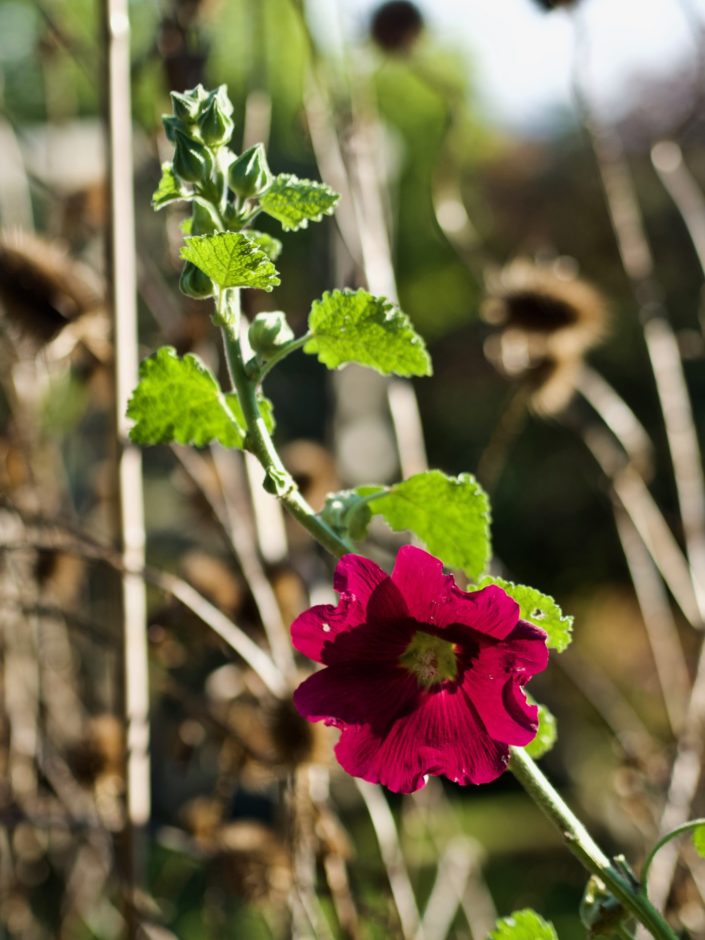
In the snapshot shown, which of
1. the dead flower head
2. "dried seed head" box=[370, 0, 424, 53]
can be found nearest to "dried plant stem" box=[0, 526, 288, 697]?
the dead flower head

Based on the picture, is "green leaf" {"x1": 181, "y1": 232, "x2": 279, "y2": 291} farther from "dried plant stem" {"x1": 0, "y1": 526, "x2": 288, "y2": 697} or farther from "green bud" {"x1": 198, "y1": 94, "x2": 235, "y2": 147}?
"dried plant stem" {"x1": 0, "y1": 526, "x2": 288, "y2": 697}

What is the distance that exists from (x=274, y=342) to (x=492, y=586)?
11 cm

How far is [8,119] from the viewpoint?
1.17m

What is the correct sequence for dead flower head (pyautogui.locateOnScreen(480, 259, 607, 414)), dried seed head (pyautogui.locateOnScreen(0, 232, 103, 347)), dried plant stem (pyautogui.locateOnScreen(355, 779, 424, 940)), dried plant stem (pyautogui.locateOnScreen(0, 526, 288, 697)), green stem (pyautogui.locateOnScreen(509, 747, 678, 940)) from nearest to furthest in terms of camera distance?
green stem (pyautogui.locateOnScreen(509, 747, 678, 940)) < dried plant stem (pyautogui.locateOnScreen(0, 526, 288, 697)) < dried plant stem (pyautogui.locateOnScreen(355, 779, 424, 940)) < dried seed head (pyautogui.locateOnScreen(0, 232, 103, 347)) < dead flower head (pyautogui.locateOnScreen(480, 259, 607, 414))

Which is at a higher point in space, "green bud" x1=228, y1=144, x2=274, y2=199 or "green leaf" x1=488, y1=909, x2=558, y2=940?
"green bud" x1=228, y1=144, x2=274, y2=199

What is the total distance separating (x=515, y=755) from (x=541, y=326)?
87cm

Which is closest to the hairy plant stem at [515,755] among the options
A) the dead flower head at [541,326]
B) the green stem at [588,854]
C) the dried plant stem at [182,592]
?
the green stem at [588,854]

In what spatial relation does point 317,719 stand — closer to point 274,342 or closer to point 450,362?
point 274,342

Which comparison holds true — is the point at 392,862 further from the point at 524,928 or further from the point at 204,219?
the point at 204,219

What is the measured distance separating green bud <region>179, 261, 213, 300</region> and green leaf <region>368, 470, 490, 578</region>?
3.7 inches

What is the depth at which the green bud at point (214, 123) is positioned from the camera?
37 centimetres

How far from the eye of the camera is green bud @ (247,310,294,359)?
37cm

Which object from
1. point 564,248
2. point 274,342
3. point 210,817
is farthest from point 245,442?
point 564,248

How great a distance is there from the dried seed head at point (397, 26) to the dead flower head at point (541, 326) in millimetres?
285
